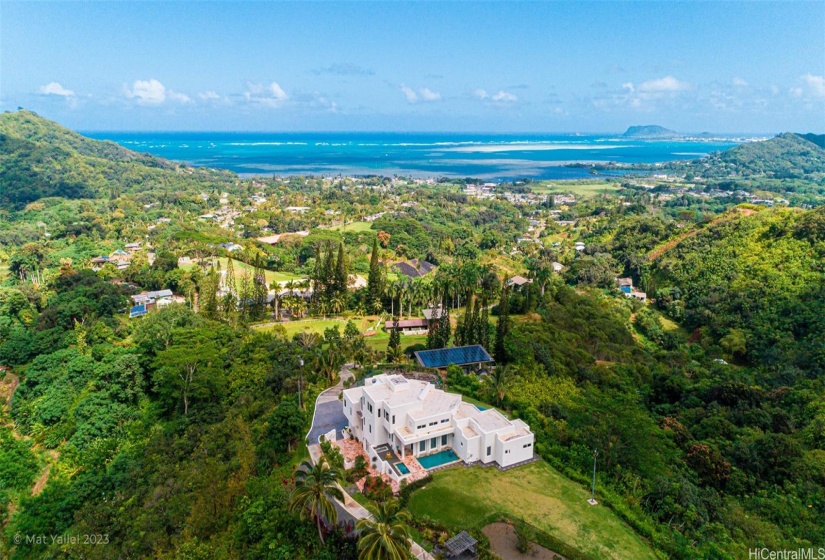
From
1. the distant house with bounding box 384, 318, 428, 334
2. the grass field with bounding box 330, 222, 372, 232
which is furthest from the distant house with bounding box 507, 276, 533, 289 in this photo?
the grass field with bounding box 330, 222, 372, 232

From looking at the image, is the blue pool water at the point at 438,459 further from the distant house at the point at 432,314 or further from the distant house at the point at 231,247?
the distant house at the point at 231,247

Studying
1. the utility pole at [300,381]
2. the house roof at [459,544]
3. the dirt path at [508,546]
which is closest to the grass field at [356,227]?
the utility pole at [300,381]

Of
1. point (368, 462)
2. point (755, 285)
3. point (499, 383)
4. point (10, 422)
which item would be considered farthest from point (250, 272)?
point (755, 285)

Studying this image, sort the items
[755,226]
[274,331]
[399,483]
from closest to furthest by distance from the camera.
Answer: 1. [399,483]
2. [274,331]
3. [755,226]

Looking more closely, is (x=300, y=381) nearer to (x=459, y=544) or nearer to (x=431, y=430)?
(x=431, y=430)

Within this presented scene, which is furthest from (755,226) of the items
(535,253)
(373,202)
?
(373,202)

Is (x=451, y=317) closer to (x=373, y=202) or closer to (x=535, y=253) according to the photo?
(x=535, y=253)

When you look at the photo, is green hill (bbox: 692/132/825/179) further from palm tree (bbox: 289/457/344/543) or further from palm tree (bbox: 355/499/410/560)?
palm tree (bbox: 355/499/410/560)
